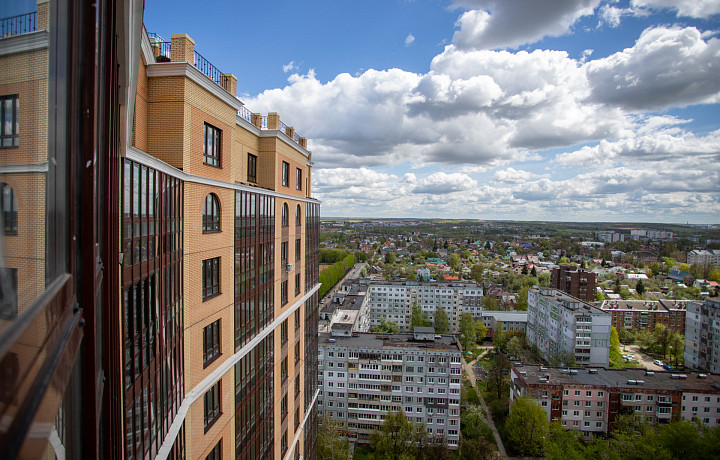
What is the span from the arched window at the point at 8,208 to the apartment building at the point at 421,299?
5079cm

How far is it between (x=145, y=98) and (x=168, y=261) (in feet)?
10.00

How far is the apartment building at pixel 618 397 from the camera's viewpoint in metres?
26.4

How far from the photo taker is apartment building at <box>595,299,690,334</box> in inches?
1939

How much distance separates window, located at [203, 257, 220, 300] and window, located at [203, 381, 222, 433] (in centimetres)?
213

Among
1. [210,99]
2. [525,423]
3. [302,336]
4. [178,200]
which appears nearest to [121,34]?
[178,200]

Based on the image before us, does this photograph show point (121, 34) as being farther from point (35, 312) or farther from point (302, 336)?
point (302, 336)

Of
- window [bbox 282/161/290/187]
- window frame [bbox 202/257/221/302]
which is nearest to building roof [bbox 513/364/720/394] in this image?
window [bbox 282/161/290/187]

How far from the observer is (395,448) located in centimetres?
2422

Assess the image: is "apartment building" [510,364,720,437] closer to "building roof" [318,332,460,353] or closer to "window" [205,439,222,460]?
"building roof" [318,332,460,353]

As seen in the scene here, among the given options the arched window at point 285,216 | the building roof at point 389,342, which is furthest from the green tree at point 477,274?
the arched window at point 285,216

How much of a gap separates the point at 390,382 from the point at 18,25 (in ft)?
94.8

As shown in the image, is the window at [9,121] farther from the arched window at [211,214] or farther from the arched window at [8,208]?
the arched window at [211,214]

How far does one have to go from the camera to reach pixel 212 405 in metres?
8.45

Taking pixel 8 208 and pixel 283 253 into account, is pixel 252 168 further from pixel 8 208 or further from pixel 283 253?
pixel 8 208
